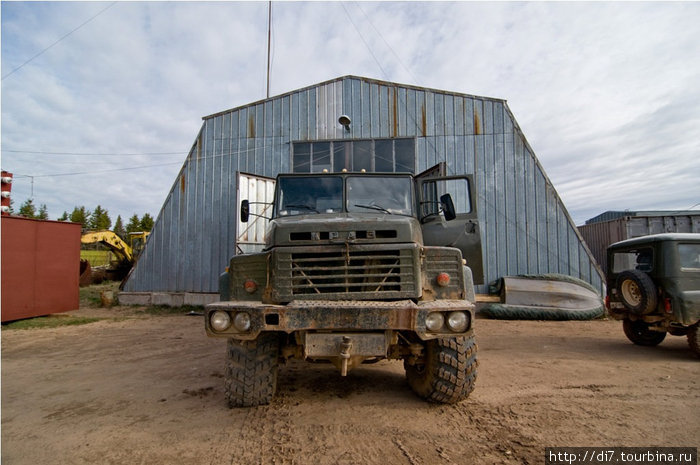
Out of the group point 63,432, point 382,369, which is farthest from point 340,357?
point 63,432

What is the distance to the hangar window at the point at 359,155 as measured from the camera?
11266 mm

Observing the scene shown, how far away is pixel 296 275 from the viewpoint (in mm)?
3441

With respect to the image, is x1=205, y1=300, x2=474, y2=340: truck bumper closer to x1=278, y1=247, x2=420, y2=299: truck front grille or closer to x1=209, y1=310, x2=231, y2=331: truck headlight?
x1=209, y1=310, x2=231, y2=331: truck headlight

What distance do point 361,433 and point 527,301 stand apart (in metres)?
7.96

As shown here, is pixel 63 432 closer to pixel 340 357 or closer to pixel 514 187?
pixel 340 357

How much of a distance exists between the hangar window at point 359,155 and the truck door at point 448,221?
5627mm

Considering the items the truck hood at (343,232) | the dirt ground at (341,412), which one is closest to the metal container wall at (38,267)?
the dirt ground at (341,412)

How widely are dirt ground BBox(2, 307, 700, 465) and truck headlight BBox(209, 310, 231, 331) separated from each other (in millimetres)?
903

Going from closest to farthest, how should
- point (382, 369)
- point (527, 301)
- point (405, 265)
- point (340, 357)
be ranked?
point (340, 357)
point (405, 265)
point (382, 369)
point (527, 301)

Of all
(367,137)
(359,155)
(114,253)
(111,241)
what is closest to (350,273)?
(359,155)

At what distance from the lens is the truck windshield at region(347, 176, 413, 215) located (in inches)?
180

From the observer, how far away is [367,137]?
11383 mm

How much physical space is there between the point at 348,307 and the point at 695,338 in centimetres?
569

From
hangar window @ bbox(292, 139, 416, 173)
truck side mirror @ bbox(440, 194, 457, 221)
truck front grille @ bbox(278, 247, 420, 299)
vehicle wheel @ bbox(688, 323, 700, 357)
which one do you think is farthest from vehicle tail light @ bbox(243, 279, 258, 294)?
hangar window @ bbox(292, 139, 416, 173)
